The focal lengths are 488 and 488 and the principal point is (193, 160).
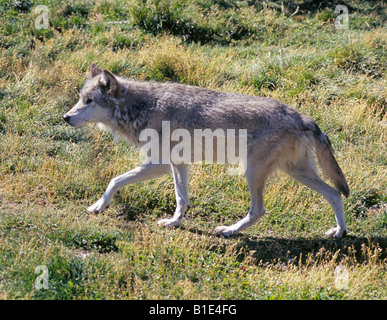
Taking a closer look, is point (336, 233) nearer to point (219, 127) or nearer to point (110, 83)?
point (219, 127)

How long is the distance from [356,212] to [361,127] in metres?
2.44

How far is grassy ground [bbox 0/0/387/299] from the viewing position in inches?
220

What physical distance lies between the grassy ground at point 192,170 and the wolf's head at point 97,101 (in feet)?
3.97

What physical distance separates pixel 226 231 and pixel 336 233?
1.53 meters

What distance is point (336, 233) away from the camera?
681 centimetres

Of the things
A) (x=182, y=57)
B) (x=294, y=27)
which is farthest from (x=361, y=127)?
(x=294, y=27)

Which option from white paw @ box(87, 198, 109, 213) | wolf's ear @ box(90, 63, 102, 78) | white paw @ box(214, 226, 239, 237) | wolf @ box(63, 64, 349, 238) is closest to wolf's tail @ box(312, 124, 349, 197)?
wolf @ box(63, 64, 349, 238)

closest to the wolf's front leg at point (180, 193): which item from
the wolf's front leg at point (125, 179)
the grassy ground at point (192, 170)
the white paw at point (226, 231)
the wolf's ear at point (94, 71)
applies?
the grassy ground at point (192, 170)

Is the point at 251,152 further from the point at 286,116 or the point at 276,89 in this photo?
the point at 276,89

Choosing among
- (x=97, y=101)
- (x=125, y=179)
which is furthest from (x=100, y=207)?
(x=97, y=101)

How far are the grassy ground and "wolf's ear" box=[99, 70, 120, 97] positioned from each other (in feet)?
5.02

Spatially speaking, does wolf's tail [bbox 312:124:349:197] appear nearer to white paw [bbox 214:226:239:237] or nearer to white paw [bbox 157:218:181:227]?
white paw [bbox 214:226:239:237]

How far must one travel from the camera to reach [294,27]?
14.4 metres

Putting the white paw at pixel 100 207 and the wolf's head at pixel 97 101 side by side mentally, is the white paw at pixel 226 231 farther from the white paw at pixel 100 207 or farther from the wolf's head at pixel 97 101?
the wolf's head at pixel 97 101
